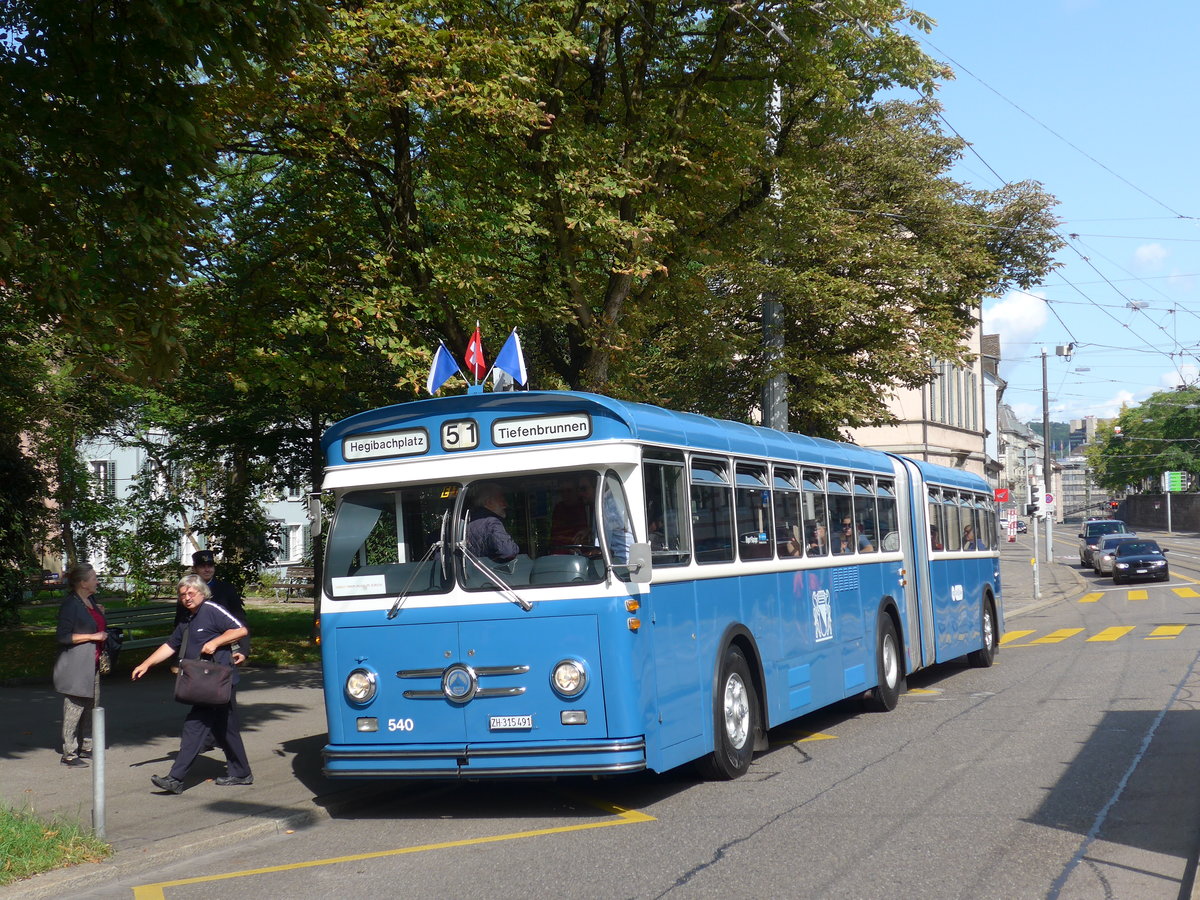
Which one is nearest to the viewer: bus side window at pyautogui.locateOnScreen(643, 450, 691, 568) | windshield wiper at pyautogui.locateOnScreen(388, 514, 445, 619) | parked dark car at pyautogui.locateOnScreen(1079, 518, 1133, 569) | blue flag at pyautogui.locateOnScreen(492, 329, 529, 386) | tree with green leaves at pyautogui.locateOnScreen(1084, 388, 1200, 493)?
windshield wiper at pyautogui.locateOnScreen(388, 514, 445, 619)

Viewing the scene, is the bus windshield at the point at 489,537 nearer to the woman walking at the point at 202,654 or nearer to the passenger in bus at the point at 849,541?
the woman walking at the point at 202,654

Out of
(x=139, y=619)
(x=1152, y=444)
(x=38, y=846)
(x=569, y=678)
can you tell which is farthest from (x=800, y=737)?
(x=1152, y=444)

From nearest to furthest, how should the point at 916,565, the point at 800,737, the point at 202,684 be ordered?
the point at 202,684
the point at 800,737
the point at 916,565

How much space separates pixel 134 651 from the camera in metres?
21.3

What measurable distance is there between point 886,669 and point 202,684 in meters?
7.90

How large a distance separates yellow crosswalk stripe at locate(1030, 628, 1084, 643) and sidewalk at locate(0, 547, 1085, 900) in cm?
1449

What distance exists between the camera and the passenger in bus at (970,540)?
19156 millimetres

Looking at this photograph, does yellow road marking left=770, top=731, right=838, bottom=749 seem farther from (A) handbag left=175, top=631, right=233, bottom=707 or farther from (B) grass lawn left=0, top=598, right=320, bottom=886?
(B) grass lawn left=0, top=598, right=320, bottom=886

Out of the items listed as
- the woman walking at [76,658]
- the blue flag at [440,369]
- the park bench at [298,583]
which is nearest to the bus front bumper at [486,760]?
the woman walking at [76,658]

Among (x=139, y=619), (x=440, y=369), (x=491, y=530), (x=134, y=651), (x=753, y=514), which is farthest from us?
(x=134, y=651)

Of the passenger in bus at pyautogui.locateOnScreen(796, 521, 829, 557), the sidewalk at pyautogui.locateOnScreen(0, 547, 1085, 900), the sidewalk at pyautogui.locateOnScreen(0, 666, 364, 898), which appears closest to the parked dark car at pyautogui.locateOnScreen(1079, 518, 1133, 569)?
the passenger in bus at pyautogui.locateOnScreen(796, 521, 829, 557)

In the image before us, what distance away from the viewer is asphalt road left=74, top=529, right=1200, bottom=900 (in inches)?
271

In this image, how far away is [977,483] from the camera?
20.8 metres

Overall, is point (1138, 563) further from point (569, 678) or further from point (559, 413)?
point (569, 678)
